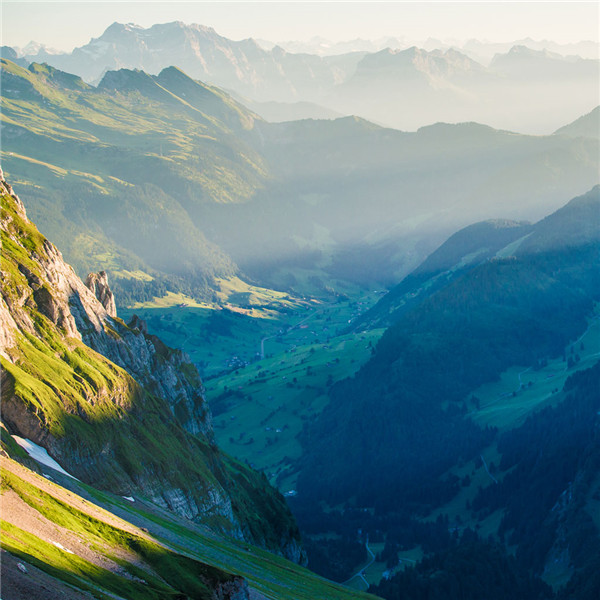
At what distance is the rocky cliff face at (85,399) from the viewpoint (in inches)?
4779

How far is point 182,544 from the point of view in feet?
381

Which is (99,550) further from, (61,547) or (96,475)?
(96,475)

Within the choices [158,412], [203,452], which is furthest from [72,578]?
[203,452]

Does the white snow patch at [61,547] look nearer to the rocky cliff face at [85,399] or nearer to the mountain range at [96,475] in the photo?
the mountain range at [96,475]

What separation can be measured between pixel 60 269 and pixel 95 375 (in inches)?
1156

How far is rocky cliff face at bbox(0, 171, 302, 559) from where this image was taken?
398ft

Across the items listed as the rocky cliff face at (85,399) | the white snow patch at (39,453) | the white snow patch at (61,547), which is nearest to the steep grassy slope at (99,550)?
the white snow patch at (61,547)

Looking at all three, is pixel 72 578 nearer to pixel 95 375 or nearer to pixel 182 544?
pixel 182 544

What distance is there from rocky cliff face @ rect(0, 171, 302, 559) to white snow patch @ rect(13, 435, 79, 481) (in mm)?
1637

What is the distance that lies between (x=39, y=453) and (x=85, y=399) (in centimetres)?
2360

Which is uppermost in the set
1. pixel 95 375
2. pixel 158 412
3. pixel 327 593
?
pixel 95 375

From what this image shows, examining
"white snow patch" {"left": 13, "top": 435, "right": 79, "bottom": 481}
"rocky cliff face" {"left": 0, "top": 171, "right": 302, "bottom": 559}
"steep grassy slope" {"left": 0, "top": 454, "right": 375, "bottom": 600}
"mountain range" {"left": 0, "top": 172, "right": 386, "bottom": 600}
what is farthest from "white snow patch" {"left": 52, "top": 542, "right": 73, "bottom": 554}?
"rocky cliff face" {"left": 0, "top": 171, "right": 302, "bottom": 559}

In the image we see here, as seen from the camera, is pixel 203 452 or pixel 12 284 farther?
pixel 203 452

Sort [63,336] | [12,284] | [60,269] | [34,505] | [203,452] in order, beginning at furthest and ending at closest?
[203,452]
[60,269]
[63,336]
[12,284]
[34,505]
